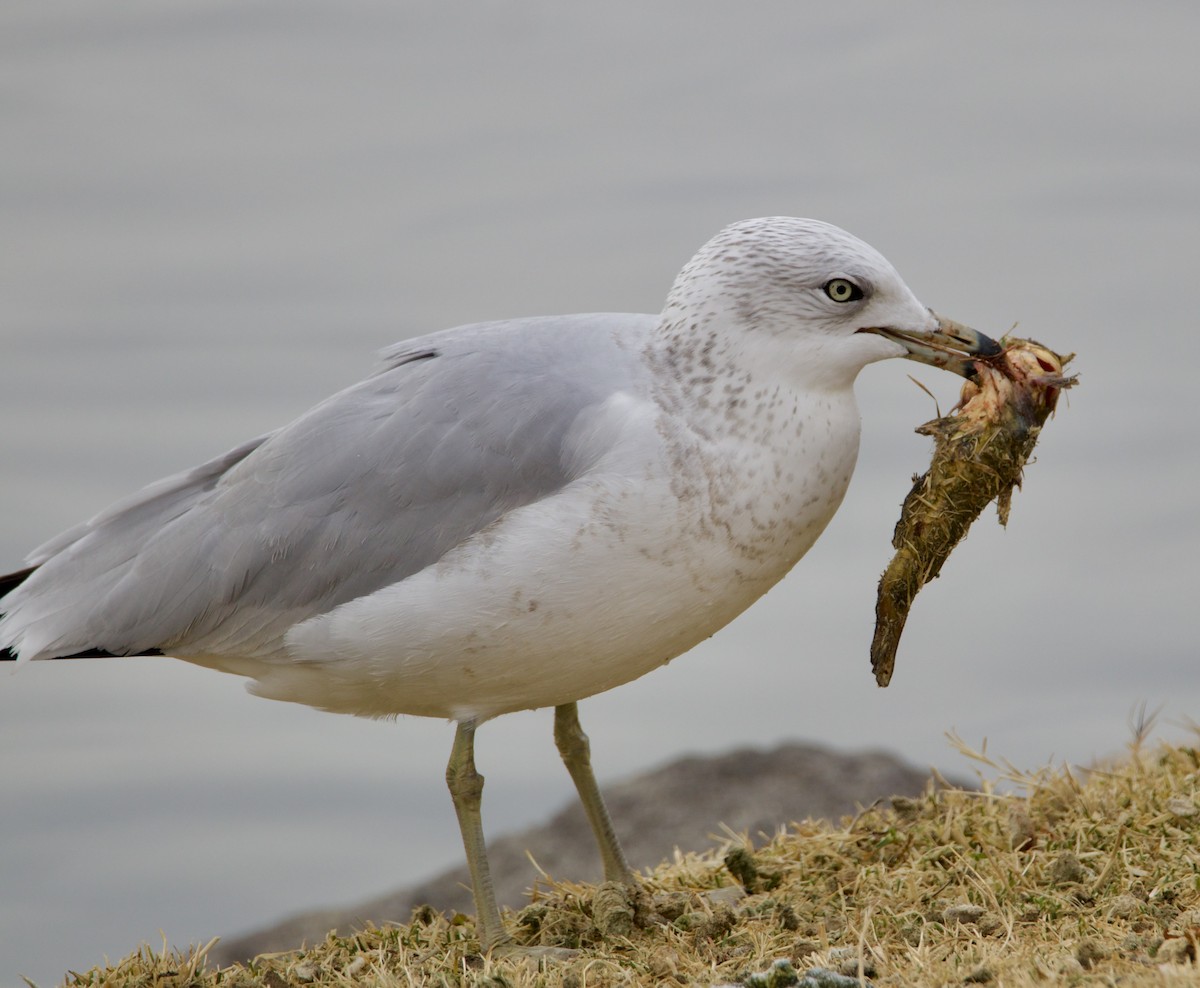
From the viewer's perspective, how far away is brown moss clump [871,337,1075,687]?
5.68 metres

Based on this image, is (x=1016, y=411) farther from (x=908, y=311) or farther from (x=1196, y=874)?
(x=1196, y=874)

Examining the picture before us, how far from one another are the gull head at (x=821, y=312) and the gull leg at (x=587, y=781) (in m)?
1.87

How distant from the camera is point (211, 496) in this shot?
20.5 ft

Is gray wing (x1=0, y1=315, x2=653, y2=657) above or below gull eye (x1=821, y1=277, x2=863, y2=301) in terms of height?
below

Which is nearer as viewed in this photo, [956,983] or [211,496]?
[956,983]

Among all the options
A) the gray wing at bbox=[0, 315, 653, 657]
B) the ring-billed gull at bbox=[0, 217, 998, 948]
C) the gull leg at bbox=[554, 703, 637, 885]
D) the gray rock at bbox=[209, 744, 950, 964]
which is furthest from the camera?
the gray rock at bbox=[209, 744, 950, 964]

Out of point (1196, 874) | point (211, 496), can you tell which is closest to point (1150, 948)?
point (1196, 874)

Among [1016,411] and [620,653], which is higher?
[1016,411]

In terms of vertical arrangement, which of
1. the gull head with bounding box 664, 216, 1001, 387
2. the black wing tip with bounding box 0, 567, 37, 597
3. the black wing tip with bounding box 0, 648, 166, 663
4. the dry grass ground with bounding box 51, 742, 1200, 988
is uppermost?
the gull head with bounding box 664, 216, 1001, 387

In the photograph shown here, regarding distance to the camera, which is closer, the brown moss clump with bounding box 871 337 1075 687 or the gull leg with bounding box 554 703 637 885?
the brown moss clump with bounding box 871 337 1075 687

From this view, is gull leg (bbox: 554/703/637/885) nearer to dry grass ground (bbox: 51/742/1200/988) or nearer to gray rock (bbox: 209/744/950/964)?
dry grass ground (bbox: 51/742/1200/988)

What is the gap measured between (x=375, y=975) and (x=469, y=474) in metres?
1.86

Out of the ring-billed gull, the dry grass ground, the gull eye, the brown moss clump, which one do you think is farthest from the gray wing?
the dry grass ground

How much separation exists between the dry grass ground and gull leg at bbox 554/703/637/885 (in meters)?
0.18
